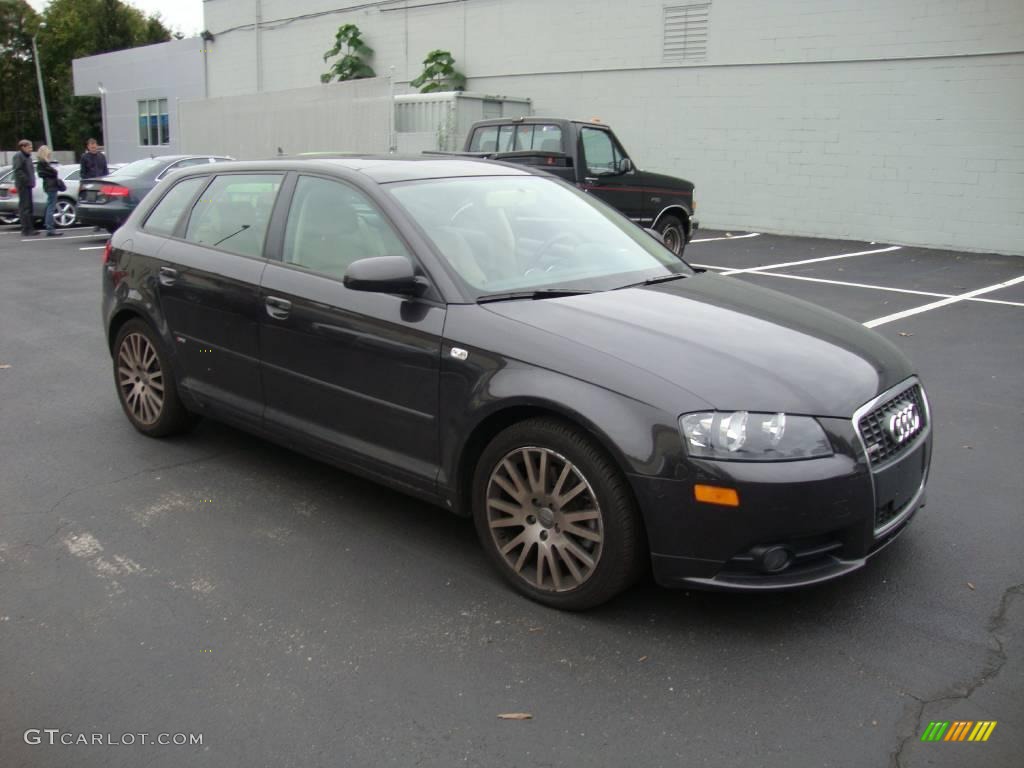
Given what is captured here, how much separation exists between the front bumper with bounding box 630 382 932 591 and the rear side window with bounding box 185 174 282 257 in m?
2.54

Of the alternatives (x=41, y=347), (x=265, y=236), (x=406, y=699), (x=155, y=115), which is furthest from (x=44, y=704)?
(x=155, y=115)

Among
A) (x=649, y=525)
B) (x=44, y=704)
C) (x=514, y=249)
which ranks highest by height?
(x=514, y=249)

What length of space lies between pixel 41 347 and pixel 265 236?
449cm

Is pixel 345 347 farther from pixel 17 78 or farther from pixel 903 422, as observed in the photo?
pixel 17 78

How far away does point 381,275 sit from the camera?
3.68 meters

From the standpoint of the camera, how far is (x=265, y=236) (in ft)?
15.1

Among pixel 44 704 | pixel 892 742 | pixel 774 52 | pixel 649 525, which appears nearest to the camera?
pixel 892 742

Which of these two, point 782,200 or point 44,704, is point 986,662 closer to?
point 44,704

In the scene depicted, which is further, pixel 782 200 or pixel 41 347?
pixel 782 200

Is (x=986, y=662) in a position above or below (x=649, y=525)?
below

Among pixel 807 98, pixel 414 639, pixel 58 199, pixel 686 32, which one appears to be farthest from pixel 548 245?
pixel 58 199

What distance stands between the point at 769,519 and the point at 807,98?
51.8 feet

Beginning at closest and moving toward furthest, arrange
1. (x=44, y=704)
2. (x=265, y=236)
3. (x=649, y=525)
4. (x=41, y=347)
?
1. (x=44, y=704)
2. (x=649, y=525)
3. (x=265, y=236)
4. (x=41, y=347)

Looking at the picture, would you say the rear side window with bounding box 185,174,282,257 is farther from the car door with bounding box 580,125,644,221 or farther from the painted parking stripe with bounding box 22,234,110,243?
the painted parking stripe with bounding box 22,234,110,243
